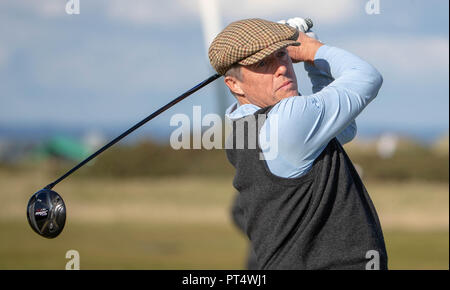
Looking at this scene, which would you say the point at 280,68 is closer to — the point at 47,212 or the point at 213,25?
the point at 47,212

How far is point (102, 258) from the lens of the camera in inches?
545

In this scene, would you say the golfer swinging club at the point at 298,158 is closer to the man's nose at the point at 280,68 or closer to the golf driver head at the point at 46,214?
the man's nose at the point at 280,68

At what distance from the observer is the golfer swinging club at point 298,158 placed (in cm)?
275

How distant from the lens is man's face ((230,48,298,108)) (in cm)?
288

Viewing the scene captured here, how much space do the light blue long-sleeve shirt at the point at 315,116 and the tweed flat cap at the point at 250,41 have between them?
21cm

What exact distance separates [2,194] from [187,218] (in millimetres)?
5769

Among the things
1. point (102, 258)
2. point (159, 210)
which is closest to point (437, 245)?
point (102, 258)

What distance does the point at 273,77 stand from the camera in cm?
288

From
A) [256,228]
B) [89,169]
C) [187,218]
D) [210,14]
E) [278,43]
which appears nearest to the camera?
[278,43]

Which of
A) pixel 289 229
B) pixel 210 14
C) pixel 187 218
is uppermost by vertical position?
pixel 210 14

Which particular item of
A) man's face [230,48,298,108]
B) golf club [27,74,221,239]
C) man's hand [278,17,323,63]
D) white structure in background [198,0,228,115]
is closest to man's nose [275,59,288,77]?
man's face [230,48,298,108]

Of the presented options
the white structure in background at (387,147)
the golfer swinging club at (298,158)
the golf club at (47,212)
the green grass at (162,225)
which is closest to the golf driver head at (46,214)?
the golf club at (47,212)

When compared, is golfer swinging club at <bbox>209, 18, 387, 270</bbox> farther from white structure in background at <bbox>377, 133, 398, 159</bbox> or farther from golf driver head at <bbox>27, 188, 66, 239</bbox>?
white structure in background at <bbox>377, 133, 398, 159</bbox>
